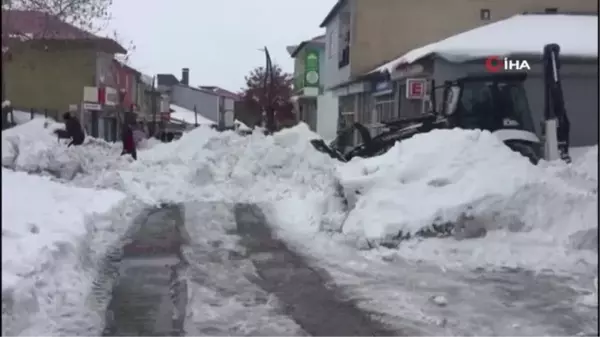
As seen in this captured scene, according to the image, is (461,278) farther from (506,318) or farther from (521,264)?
(506,318)

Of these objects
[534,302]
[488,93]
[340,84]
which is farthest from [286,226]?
[340,84]

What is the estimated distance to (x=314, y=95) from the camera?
59031 millimetres

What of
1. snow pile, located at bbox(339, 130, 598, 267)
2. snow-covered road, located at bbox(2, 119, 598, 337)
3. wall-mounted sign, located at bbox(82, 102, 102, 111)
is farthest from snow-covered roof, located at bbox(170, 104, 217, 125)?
snow pile, located at bbox(339, 130, 598, 267)

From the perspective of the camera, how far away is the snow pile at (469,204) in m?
12.4

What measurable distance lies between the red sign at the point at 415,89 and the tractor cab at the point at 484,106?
6735 mm

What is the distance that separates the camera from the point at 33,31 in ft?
62.1

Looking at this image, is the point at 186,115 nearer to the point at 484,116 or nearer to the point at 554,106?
the point at 484,116

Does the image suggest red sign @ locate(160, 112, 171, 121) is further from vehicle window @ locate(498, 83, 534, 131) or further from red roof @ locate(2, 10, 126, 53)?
vehicle window @ locate(498, 83, 534, 131)

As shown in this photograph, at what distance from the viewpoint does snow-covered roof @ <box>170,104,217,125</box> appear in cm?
9450

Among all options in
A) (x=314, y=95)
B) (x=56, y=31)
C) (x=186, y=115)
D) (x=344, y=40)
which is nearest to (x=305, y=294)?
(x=56, y=31)

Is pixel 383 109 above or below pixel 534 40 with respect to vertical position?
below

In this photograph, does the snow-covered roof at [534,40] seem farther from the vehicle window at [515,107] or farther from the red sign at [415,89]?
the vehicle window at [515,107]

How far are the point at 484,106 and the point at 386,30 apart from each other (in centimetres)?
2020

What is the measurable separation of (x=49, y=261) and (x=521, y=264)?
5970 millimetres
